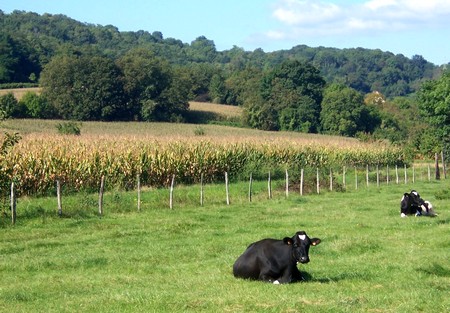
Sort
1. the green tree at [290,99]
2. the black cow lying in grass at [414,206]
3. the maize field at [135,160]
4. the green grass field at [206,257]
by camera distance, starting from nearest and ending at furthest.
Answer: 1. the green grass field at [206,257]
2. the black cow lying in grass at [414,206]
3. the maize field at [135,160]
4. the green tree at [290,99]

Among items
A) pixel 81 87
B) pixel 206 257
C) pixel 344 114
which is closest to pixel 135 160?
pixel 206 257

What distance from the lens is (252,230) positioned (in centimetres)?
2222

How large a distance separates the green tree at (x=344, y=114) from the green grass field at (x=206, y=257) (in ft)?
248

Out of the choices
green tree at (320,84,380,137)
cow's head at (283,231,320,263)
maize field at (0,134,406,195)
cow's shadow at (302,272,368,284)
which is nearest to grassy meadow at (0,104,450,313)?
cow's shadow at (302,272,368,284)

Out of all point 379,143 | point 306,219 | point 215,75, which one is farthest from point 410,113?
point 306,219

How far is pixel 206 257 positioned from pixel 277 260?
3841 mm

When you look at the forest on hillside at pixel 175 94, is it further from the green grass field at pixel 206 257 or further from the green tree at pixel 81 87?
the green grass field at pixel 206 257

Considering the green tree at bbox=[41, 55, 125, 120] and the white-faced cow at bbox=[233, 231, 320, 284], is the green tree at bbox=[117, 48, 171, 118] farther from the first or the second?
the white-faced cow at bbox=[233, 231, 320, 284]

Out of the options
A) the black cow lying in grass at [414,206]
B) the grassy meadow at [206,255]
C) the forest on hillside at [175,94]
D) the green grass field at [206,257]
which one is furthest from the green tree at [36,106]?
the black cow lying in grass at [414,206]

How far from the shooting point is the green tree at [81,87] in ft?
289

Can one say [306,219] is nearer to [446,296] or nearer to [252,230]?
[252,230]

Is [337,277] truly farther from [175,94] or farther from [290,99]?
[290,99]

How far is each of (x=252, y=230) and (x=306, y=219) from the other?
3435 millimetres

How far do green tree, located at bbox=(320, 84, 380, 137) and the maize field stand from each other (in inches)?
1959
